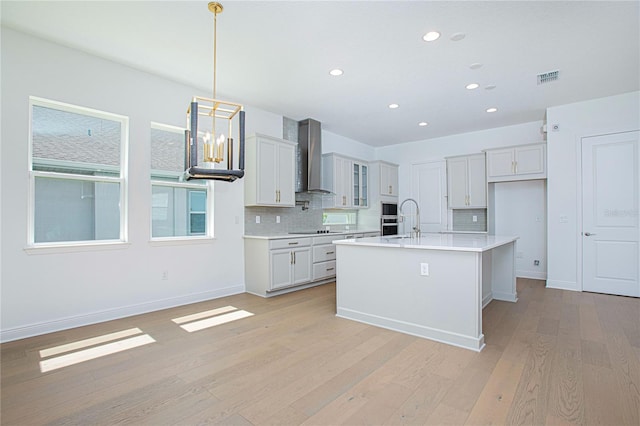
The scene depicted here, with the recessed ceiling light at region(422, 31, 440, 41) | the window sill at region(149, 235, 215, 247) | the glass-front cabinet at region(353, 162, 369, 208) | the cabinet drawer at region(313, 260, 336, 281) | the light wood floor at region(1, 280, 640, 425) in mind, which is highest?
the recessed ceiling light at region(422, 31, 440, 41)

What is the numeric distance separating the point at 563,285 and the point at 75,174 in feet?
22.0

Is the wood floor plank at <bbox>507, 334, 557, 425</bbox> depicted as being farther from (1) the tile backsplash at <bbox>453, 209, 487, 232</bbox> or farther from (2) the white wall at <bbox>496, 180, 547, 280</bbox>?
(1) the tile backsplash at <bbox>453, 209, 487, 232</bbox>

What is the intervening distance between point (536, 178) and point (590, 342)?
3.36 metres

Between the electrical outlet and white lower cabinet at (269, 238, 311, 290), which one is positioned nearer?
the electrical outlet

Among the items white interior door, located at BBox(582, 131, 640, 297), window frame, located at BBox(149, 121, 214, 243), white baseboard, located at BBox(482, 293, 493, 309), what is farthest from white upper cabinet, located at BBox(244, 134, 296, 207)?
white interior door, located at BBox(582, 131, 640, 297)

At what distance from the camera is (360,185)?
674cm

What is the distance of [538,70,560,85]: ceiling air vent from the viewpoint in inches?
153

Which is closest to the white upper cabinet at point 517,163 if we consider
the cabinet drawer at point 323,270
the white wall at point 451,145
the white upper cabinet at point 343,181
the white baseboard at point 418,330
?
the white wall at point 451,145

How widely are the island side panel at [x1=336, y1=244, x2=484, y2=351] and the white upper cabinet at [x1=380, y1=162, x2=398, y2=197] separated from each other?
372 centimetres

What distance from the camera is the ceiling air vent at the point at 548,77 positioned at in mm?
3878

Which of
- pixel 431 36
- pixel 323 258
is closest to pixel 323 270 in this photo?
pixel 323 258

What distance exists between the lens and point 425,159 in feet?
23.5

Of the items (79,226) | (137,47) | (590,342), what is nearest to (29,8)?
(137,47)

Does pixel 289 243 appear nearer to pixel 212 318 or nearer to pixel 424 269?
pixel 212 318
